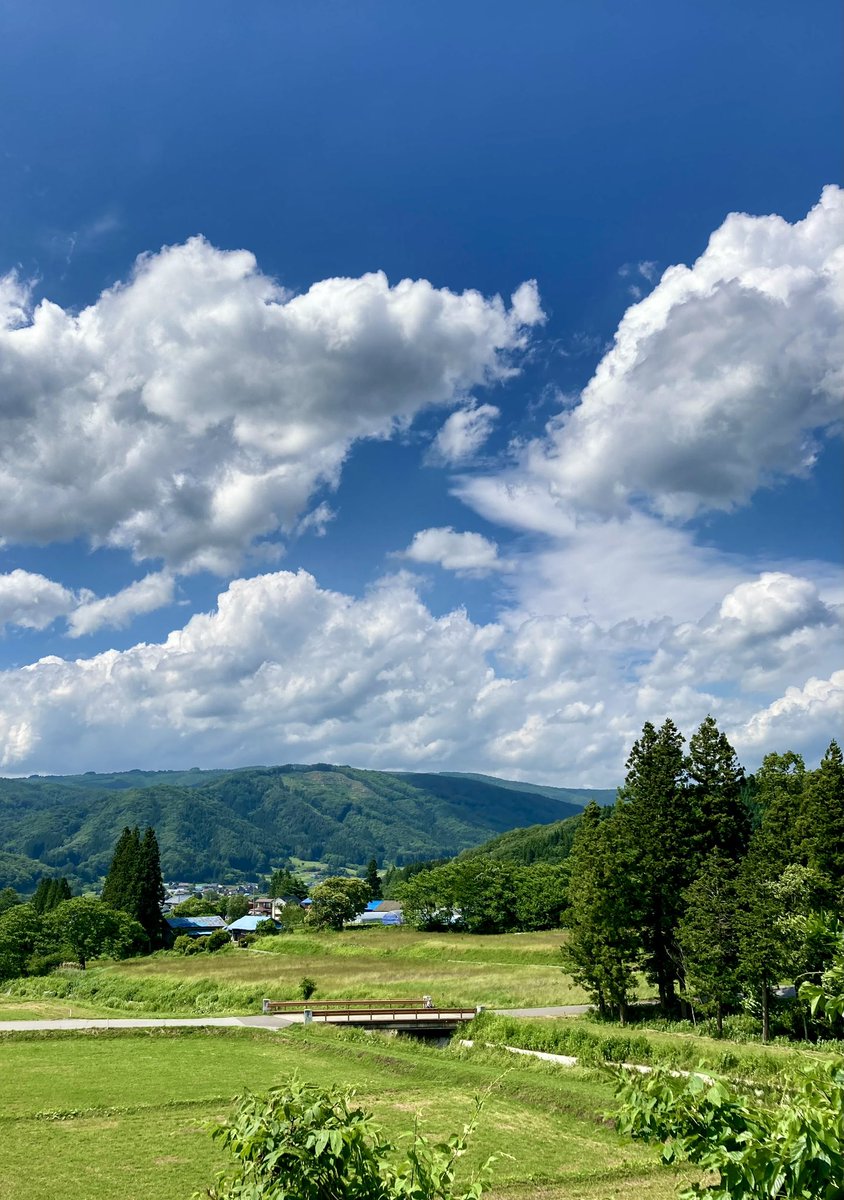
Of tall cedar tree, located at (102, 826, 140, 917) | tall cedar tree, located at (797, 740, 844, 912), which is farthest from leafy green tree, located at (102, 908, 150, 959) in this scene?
tall cedar tree, located at (797, 740, 844, 912)

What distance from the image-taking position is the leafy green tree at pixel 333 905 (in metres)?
112

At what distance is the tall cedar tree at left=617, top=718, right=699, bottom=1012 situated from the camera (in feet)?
148

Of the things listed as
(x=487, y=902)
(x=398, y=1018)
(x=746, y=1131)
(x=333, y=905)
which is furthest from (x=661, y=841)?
(x=333, y=905)

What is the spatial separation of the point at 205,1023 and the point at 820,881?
114ft

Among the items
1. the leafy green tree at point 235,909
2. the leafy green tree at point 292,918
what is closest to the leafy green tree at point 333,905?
the leafy green tree at point 292,918

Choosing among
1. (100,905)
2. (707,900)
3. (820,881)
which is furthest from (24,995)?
(820,881)

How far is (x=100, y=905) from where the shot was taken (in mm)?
85188

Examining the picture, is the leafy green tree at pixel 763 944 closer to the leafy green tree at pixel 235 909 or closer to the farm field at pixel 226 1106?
the farm field at pixel 226 1106

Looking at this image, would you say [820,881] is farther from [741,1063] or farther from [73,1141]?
[73,1141]

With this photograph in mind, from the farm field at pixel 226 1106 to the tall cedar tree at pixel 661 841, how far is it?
542 inches

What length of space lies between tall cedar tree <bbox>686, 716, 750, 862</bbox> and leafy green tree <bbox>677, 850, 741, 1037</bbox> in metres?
5.63

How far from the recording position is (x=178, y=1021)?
46781 mm

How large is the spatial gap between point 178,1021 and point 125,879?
2419 inches

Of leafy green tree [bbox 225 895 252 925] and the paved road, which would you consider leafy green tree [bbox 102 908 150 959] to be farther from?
leafy green tree [bbox 225 895 252 925]
